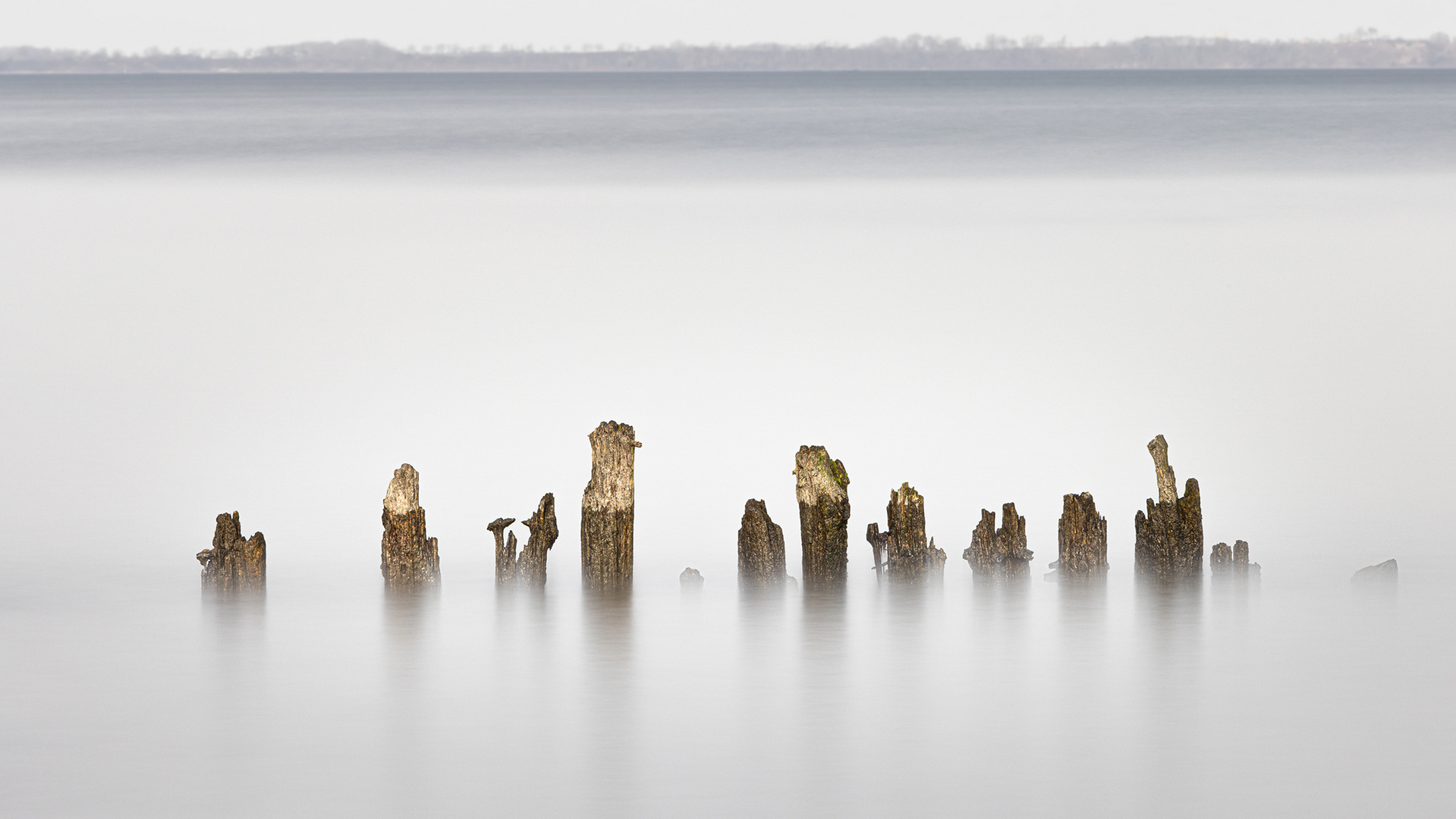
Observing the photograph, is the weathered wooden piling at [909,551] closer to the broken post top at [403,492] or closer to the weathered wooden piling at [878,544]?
the weathered wooden piling at [878,544]

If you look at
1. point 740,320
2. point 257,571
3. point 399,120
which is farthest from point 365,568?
point 399,120

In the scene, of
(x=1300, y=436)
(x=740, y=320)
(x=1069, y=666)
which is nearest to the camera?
(x=1069, y=666)

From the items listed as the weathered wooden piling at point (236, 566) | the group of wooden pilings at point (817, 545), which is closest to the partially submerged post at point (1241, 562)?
the group of wooden pilings at point (817, 545)

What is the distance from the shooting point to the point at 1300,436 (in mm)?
15211

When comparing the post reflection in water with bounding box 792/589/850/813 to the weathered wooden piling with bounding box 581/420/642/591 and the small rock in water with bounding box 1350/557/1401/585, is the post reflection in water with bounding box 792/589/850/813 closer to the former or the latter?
the weathered wooden piling with bounding box 581/420/642/591

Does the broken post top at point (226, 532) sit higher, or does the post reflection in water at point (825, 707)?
the broken post top at point (226, 532)

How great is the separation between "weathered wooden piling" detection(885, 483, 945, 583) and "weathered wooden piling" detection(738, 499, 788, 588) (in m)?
0.61

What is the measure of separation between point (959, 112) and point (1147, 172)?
175ft

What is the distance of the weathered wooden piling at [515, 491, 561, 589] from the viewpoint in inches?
370

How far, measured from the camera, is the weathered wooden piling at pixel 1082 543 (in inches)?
380

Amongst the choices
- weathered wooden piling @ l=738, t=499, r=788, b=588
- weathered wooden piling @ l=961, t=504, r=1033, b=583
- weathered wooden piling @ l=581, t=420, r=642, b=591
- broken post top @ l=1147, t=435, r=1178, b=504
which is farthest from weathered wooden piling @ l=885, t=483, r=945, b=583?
weathered wooden piling @ l=581, t=420, r=642, b=591

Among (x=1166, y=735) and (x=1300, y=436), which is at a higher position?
(x=1300, y=436)

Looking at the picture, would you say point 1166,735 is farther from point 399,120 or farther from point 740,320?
point 399,120

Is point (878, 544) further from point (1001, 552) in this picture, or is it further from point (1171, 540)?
point (1171, 540)
